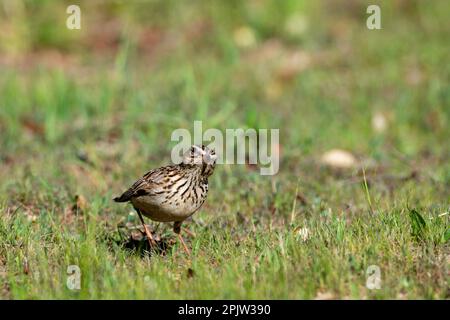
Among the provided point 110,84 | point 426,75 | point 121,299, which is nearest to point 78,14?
point 110,84

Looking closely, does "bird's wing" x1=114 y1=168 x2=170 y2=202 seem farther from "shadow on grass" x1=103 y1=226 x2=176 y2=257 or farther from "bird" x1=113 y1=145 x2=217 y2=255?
"shadow on grass" x1=103 y1=226 x2=176 y2=257

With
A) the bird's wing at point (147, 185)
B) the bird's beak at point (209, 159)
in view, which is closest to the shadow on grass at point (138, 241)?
the bird's wing at point (147, 185)

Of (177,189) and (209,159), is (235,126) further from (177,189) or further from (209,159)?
(177,189)

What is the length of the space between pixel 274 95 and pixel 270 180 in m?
3.44

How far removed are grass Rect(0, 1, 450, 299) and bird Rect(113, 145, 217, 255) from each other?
0.29 metres

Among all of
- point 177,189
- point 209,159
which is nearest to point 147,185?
point 177,189

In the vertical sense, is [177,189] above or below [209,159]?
below

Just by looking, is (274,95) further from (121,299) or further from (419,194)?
(121,299)

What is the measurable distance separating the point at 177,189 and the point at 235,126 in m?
3.56

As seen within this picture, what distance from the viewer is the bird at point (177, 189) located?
6.00 m

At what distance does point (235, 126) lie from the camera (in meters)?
9.52

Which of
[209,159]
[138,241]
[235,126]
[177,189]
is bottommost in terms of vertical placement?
[138,241]

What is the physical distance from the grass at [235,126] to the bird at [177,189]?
0.94 feet

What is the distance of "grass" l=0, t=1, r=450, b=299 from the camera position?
5.32 m
